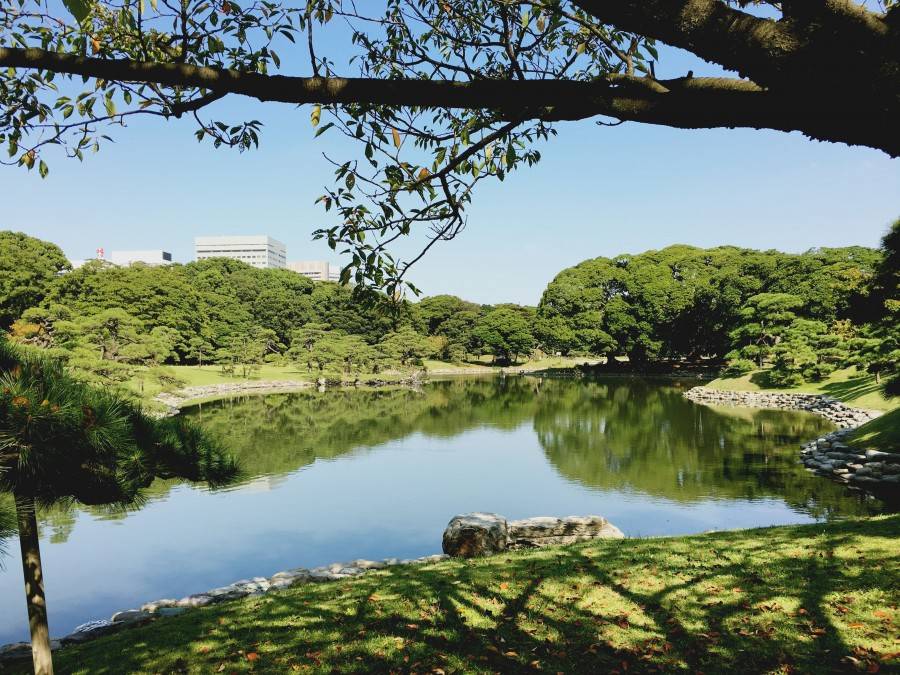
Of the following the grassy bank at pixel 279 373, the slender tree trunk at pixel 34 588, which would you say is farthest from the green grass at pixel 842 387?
the grassy bank at pixel 279 373

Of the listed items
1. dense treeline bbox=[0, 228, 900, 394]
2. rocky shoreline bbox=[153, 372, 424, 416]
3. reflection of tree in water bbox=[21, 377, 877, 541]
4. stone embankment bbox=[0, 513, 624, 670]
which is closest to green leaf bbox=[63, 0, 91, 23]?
reflection of tree in water bbox=[21, 377, 877, 541]

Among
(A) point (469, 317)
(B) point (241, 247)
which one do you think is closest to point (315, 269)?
(B) point (241, 247)

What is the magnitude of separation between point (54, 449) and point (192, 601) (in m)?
4.30

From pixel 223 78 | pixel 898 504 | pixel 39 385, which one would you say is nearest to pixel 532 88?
pixel 223 78

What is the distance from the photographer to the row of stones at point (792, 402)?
17255mm

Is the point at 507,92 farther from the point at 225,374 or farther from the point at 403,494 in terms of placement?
the point at 225,374

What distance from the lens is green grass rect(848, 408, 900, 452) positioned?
11711 mm

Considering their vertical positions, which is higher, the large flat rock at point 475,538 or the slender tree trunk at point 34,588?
the slender tree trunk at point 34,588

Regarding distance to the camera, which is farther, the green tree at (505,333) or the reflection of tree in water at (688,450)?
the green tree at (505,333)

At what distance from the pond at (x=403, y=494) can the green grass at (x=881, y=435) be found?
5.08 ft

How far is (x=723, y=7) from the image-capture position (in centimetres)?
148

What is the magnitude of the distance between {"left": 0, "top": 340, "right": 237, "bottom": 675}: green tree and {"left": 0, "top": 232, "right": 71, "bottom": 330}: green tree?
33701 millimetres

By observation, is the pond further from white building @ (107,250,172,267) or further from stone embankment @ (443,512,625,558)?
white building @ (107,250,172,267)

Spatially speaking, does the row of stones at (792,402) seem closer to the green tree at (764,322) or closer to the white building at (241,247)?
the green tree at (764,322)
